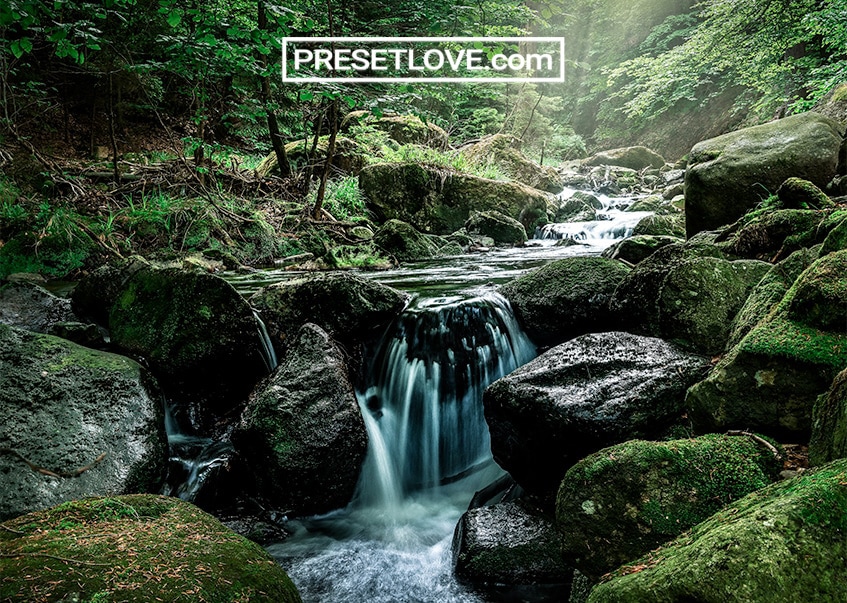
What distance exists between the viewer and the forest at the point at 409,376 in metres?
1.89

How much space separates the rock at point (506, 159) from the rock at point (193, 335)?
38.6 ft

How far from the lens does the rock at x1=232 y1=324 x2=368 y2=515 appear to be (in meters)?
3.57

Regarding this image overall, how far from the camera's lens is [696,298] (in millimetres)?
3426

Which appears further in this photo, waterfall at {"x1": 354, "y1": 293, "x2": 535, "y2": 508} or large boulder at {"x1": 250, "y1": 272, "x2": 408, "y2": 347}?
large boulder at {"x1": 250, "y1": 272, "x2": 408, "y2": 347}

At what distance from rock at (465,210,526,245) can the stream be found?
230 inches

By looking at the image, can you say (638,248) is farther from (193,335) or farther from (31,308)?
(31,308)

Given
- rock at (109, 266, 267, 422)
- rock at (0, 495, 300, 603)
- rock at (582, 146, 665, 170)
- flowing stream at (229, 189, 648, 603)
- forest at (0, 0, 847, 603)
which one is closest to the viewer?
rock at (0, 495, 300, 603)

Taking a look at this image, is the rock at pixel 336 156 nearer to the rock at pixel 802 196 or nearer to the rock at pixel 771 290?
the rock at pixel 802 196

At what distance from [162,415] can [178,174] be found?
737cm

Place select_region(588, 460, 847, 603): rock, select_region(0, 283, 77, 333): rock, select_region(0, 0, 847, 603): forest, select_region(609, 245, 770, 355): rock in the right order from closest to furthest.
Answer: select_region(588, 460, 847, 603): rock, select_region(0, 0, 847, 603): forest, select_region(609, 245, 770, 355): rock, select_region(0, 283, 77, 333): rock

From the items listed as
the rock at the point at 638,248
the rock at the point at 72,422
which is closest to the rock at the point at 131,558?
the rock at the point at 72,422

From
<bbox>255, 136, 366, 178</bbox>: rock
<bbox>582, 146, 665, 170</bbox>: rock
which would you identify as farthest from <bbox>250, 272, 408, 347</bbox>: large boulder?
<bbox>582, 146, 665, 170</bbox>: rock

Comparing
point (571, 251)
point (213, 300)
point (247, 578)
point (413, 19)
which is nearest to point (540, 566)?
point (247, 578)

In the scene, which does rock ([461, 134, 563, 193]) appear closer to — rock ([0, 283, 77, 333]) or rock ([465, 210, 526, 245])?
rock ([465, 210, 526, 245])
